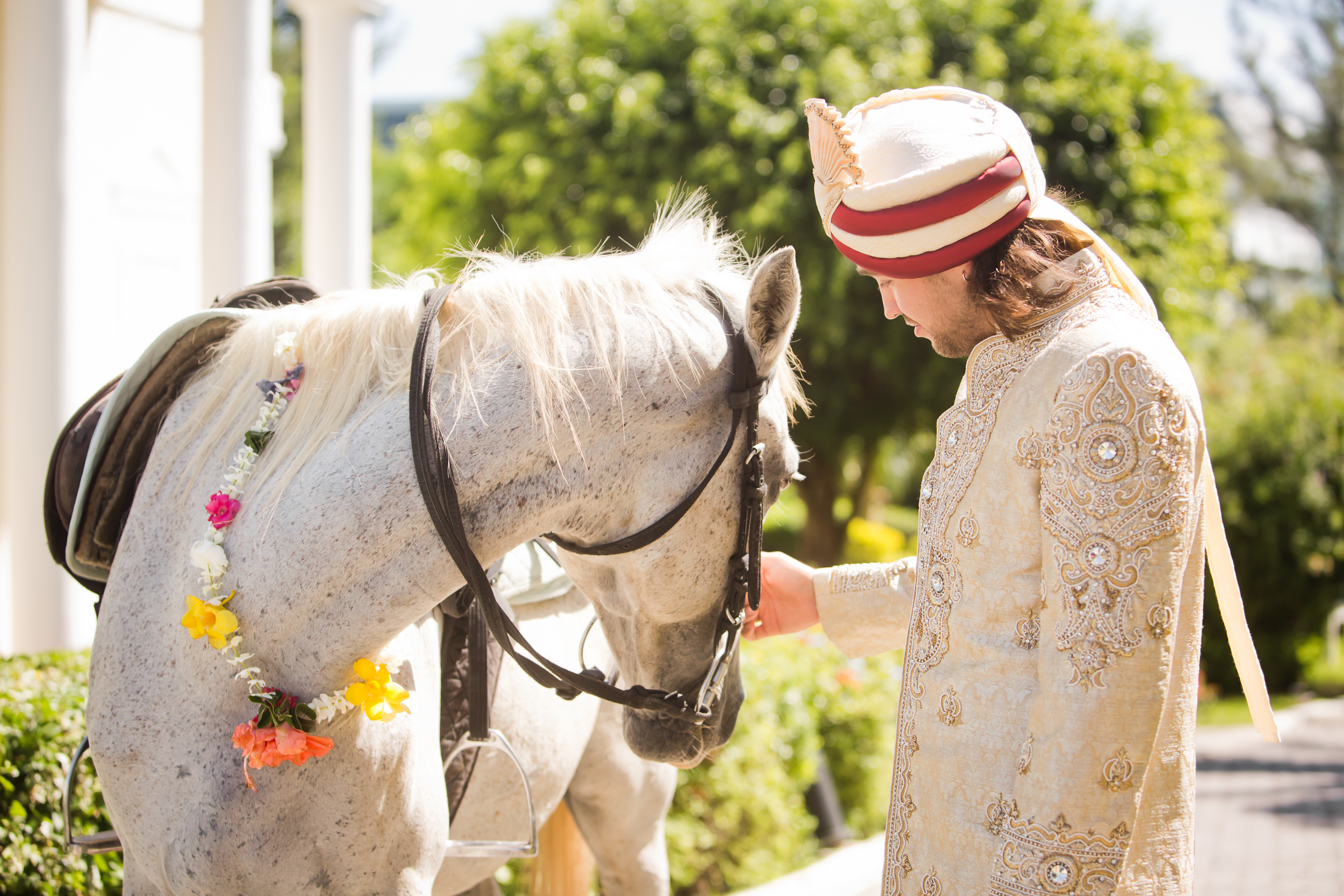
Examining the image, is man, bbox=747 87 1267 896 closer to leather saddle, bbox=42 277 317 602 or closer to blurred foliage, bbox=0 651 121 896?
leather saddle, bbox=42 277 317 602

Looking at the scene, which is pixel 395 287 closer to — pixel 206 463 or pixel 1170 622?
pixel 206 463

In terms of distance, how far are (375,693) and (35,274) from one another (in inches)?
142

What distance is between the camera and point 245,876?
1.47 meters

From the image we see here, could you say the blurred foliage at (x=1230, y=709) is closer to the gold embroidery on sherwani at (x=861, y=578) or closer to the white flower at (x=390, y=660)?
the gold embroidery on sherwani at (x=861, y=578)

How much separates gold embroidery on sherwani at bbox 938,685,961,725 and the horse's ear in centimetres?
56

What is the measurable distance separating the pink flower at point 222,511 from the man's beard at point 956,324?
1102 millimetres

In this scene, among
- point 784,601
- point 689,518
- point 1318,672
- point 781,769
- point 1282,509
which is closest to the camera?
point 689,518

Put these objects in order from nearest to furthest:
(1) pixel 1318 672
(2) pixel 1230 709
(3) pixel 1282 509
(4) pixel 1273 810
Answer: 1. (4) pixel 1273 810
2. (2) pixel 1230 709
3. (3) pixel 1282 509
4. (1) pixel 1318 672

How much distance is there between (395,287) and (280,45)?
2281cm

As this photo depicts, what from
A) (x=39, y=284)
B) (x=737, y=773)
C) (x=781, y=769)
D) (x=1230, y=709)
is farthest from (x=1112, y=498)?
(x=1230, y=709)


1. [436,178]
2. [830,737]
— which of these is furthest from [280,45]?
[830,737]

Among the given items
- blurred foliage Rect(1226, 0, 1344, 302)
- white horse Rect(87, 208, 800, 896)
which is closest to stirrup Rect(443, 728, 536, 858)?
white horse Rect(87, 208, 800, 896)

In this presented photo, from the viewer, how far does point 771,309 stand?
5.07ft

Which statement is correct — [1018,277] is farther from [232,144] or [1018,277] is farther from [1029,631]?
[232,144]
